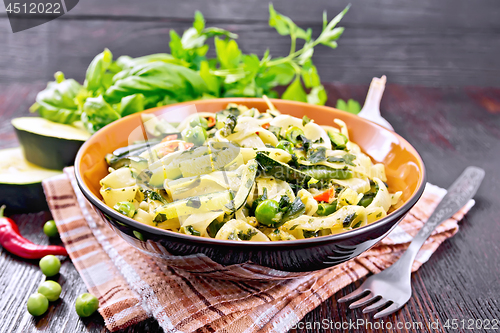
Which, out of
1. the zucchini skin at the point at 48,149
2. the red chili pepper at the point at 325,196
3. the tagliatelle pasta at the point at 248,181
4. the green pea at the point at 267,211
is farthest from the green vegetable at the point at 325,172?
the zucchini skin at the point at 48,149

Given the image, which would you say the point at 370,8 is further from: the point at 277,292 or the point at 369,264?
the point at 277,292

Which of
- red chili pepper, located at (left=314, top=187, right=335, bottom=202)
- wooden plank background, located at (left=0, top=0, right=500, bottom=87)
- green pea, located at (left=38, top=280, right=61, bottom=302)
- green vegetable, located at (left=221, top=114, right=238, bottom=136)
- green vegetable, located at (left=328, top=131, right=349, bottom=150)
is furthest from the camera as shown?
wooden plank background, located at (left=0, top=0, right=500, bottom=87)

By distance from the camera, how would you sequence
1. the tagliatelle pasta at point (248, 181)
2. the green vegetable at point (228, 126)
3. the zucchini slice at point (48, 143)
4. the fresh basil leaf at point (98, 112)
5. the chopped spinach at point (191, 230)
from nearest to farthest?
the chopped spinach at point (191, 230)
the tagliatelle pasta at point (248, 181)
the green vegetable at point (228, 126)
the fresh basil leaf at point (98, 112)
the zucchini slice at point (48, 143)

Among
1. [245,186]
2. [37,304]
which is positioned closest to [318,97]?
[245,186]

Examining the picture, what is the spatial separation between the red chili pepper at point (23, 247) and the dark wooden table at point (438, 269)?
0.06m

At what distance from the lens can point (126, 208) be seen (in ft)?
7.68

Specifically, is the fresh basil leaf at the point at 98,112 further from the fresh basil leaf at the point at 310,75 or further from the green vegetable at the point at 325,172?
the fresh basil leaf at the point at 310,75

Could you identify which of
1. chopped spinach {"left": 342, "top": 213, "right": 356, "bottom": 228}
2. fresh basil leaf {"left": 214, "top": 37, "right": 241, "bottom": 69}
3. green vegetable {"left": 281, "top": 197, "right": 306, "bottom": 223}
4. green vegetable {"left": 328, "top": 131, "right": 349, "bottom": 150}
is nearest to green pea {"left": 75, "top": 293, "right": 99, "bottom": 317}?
green vegetable {"left": 281, "top": 197, "right": 306, "bottom": 223}

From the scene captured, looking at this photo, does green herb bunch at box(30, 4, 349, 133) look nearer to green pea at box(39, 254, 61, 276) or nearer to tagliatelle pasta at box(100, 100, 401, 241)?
tagliatelle pasta at box(100, 100, 401, 241)

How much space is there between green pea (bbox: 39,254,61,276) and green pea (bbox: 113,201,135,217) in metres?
0.70

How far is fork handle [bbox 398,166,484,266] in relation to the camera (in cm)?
285

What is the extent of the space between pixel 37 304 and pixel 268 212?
4.73 feet

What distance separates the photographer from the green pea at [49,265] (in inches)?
103

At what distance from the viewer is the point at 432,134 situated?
520 cm
